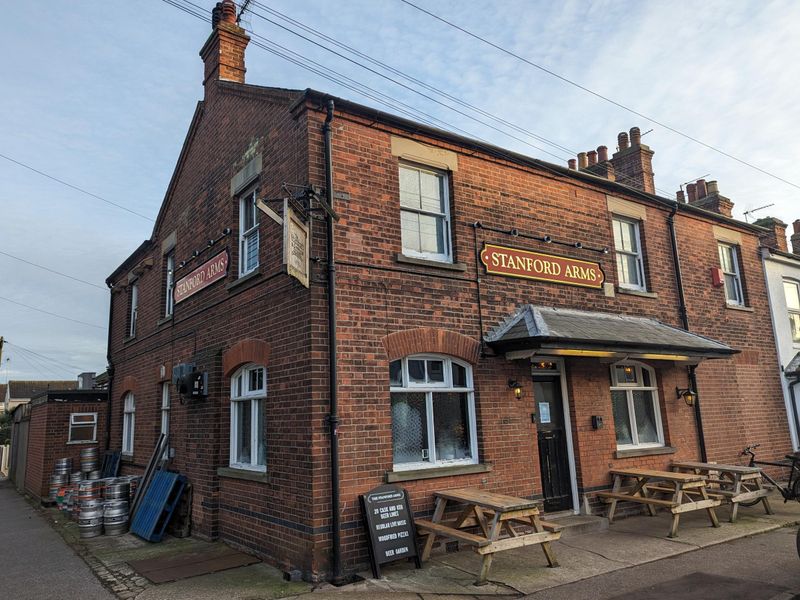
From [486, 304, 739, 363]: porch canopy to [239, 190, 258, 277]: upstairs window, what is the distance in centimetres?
418

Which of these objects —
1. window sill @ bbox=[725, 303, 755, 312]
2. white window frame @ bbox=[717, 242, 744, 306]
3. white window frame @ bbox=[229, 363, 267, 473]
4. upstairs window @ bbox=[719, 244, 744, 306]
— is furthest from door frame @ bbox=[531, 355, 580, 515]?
upstairs window @ bbox=[719, 244, 744, 306]

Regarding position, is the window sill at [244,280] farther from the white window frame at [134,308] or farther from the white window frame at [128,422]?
the white window frame at [134,308]

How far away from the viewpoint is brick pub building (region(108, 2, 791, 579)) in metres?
7.70

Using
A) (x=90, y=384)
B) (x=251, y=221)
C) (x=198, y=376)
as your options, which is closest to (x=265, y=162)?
(x=251, y=221)

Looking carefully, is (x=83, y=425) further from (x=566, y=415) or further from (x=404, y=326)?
(x=566, y=415)

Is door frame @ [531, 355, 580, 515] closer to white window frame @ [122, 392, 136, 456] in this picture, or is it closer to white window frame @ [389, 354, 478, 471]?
white window frame @ [389, 354, 478, 471]

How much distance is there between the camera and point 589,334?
915cm

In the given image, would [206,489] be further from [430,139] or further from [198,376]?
[430,139]

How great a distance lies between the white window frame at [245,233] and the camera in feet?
31.9

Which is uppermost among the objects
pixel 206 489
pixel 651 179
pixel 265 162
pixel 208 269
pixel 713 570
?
pixel 651 179

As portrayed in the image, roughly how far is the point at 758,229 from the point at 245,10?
13430mm

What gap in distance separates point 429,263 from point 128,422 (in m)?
11.0

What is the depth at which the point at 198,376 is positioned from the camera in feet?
33.4

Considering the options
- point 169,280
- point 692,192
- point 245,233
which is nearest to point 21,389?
point 169,280
